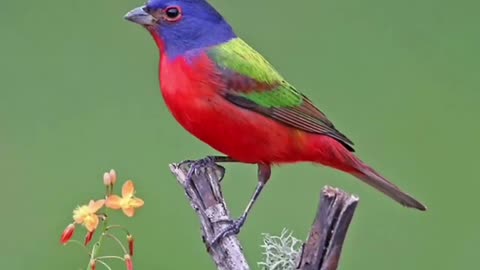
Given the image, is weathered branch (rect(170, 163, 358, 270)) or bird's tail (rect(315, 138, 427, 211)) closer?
weathered branch (rect(170, 163, 358, 270))

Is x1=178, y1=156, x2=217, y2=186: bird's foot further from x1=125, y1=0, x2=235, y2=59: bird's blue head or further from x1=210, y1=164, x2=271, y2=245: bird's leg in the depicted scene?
x1=125, y1=0, x2=235, y2=59: bird's blue head

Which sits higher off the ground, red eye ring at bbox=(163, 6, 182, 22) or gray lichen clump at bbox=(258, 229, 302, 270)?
red eye ring at bbox=(163, 6, 182, 22)

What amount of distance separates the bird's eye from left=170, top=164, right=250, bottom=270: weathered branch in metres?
0.64

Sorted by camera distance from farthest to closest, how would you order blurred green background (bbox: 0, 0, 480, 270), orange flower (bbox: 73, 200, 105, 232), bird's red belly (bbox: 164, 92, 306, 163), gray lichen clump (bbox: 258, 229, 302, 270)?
blurred green background (bbox: 0, 0, 480, 270)
bird's red belly (bbox: 164, 92, 306, 163)
gray lichen clump (bbox: 258, 229, 302, 270)
orange flower (bbox: 73, 200, 105, 232)

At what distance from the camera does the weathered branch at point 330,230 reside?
381cm

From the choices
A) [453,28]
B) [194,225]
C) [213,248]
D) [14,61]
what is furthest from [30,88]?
[213,248]

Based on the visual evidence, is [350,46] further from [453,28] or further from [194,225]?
[194,225]

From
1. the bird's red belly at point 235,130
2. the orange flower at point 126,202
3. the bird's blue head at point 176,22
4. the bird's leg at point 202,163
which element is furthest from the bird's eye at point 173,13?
the orange flower at point 126,202

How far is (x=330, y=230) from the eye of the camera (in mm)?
3820

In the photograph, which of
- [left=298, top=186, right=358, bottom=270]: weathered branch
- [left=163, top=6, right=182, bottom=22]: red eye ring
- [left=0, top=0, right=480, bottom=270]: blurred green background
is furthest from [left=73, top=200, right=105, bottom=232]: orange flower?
[left=0, top=0, right=480, bottom=270]: blurred green background


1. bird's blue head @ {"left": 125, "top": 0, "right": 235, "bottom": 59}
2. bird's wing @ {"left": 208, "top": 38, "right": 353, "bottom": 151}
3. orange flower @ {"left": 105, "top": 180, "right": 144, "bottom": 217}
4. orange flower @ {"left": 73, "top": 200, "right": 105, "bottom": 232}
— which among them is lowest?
orange flower @ {"left": 73, "top": 200, "right": 105, "bottom": 232}

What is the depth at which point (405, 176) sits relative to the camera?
7.43m

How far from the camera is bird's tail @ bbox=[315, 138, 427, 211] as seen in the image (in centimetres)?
501

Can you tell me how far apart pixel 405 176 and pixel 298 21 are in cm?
158
